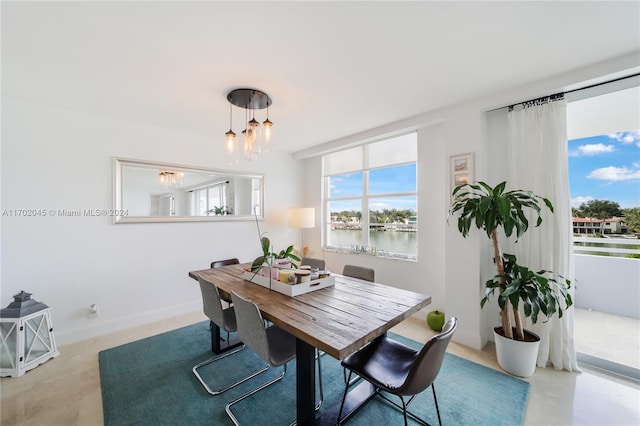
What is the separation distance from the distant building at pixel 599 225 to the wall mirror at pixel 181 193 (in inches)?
160

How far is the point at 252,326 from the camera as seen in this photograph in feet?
5.11

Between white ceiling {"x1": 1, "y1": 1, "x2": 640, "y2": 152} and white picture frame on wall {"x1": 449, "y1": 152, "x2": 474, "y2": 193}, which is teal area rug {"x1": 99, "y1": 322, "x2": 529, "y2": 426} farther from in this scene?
white ceiling {"x1": 1, "y1": 1, "x2": 640, "y2": 152}

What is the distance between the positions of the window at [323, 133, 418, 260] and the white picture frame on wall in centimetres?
68

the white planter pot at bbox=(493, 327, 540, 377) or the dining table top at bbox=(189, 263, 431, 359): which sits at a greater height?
the dining table top at bbox=(189, 263, 431, 359)

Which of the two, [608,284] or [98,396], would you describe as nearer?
[98,396]

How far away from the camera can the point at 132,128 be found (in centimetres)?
310

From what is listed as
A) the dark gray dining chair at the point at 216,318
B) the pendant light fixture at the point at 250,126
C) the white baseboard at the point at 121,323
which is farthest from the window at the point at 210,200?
the dark gray dining chair at the point at 216,318

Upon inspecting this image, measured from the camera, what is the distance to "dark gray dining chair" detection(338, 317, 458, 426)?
121 centimetres

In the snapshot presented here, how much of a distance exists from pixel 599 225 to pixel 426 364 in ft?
8.66

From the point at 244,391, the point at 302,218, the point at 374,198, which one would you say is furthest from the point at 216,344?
the point at 374,198

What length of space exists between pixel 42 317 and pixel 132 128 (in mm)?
2191

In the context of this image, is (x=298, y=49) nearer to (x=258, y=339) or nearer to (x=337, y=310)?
(x=337, y=310)

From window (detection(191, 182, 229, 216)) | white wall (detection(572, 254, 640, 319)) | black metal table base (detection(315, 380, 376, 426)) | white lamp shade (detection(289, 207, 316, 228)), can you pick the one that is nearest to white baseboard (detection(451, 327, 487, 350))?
black metal table base (detection(315, 380, 376, 426))

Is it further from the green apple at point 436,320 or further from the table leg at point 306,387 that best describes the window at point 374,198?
the table leg at point 306,387
